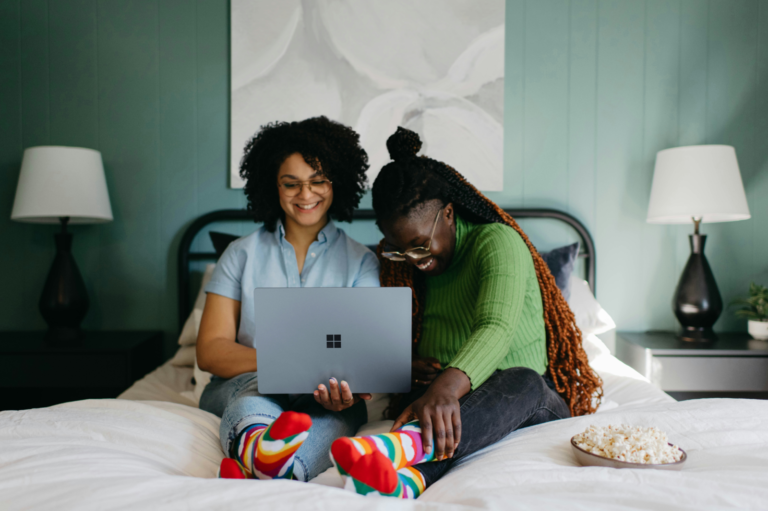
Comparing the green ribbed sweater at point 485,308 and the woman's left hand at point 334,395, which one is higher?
the green ribbed sweater at point 485,308

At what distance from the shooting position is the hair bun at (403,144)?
1195mm

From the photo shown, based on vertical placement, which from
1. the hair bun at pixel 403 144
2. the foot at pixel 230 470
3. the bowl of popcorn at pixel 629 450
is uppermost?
the hair bun at pixel 403 144

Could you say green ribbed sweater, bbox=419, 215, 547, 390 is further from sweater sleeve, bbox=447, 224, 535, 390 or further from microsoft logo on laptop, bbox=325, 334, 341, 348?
microsoft logo on laptop, bbox=325, 334, 341, 348

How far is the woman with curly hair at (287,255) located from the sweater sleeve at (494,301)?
0.26 metres

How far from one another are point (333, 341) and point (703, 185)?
5.83ft

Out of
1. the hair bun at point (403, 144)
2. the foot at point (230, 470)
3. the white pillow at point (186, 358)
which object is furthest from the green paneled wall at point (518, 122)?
the foot at point (230, 470)

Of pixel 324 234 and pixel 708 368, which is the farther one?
pixel 708 368

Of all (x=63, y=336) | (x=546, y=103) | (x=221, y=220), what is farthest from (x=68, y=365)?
(x=546, y=103)

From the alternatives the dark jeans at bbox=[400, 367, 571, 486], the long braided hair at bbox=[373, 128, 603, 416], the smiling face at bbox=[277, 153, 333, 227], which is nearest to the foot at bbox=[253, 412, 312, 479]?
the dark jeans at bbox=[400, 367, 571, 486]

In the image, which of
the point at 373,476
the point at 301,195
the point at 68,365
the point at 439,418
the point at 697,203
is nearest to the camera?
the point at 373,476

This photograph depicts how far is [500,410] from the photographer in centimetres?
89

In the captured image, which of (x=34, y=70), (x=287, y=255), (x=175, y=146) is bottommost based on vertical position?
(x=287, y=255)

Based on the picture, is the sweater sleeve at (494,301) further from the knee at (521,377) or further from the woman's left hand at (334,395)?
the woman's left hand at (334,395)

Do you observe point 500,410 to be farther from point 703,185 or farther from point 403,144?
point 703,185
